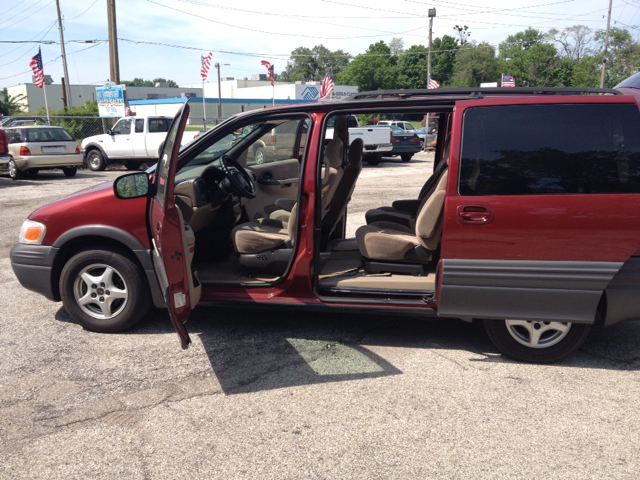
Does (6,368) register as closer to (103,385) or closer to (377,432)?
(103,385)

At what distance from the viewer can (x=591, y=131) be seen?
3248mm

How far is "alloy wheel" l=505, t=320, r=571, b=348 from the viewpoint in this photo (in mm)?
3529

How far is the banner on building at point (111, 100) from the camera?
67.6 feet

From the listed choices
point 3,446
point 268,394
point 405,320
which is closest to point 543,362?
point 405,320

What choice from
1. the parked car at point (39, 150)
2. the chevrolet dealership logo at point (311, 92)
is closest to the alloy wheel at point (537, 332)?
the parked car at point (39, 150)

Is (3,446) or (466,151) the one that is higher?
(466,151)

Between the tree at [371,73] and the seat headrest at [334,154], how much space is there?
86650 millimetres

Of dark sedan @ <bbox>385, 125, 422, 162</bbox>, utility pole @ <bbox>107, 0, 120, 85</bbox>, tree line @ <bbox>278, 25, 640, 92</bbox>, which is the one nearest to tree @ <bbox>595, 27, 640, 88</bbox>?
tree line @ <bbox>278, 25, 640, 92</bbox>

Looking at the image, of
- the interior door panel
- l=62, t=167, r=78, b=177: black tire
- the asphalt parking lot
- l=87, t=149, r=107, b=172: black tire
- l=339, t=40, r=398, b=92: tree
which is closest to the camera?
the asphalt parking lot

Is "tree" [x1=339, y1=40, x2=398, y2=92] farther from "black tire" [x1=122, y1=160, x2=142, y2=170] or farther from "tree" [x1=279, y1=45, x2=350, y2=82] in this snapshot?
"black tire" [x1=122, y1=160, x2=142, y2=170]

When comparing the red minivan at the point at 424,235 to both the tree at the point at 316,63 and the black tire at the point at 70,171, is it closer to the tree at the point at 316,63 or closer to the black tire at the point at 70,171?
the black tire at the point at 70,171

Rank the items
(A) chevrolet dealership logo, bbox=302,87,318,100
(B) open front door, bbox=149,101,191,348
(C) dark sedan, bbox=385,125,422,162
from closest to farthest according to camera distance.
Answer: (B) open front door, bbox=149,101,191,348, (C) dark sedan, bbox=385,125,422,162, (A) chevrolet dealership logo, bbox=302,87,318,100

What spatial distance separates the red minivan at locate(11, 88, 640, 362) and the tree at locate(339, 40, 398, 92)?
8734 cm

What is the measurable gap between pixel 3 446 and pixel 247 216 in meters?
3.08
